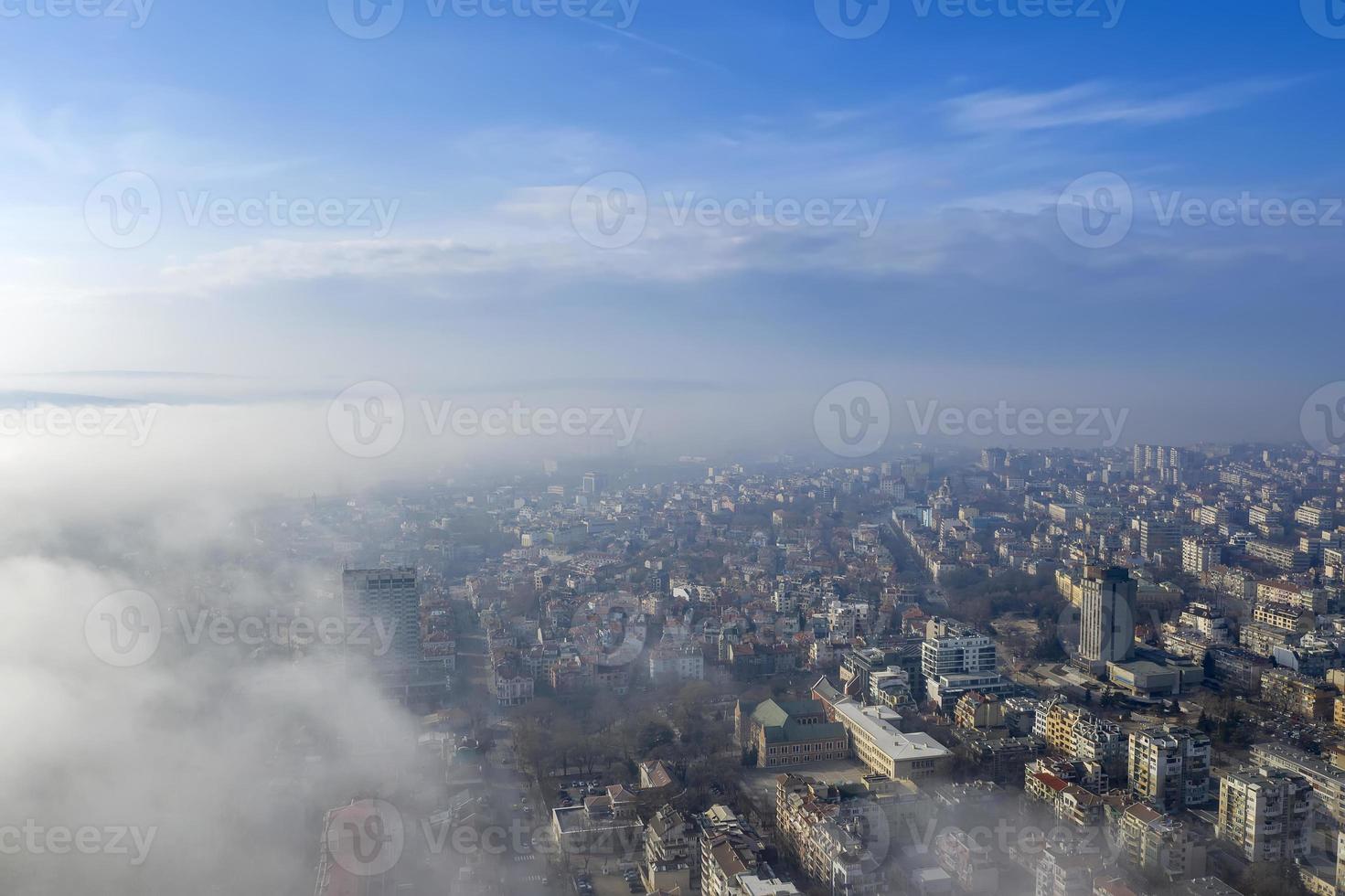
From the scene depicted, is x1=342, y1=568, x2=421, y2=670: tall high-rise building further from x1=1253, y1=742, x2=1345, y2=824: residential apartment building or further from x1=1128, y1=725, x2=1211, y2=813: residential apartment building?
x1=1253, y1=742, x2=1345, y2=824: residential apartment building

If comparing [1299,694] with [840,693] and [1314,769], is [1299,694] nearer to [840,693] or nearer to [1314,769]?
[1314,769]

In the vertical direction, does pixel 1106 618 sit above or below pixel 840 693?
above

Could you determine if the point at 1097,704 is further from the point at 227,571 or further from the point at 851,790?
the point at 227,571

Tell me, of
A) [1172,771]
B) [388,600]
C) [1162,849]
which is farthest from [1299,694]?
[388,600]

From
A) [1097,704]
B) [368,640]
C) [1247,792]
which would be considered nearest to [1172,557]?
[1097,704]

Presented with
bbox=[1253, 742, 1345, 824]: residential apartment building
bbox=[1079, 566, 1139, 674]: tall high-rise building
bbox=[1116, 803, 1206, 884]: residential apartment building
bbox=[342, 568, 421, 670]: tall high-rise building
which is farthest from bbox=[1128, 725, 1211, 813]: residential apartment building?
bbox=[342, 568, 421, 670]: tall high-rise building

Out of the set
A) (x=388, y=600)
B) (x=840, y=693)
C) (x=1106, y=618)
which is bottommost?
(x=840, y=693)
